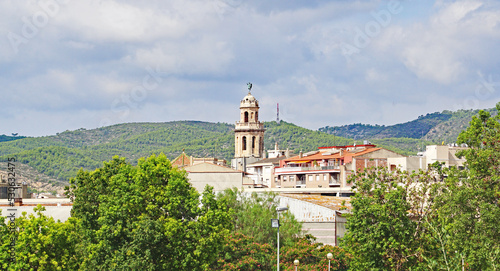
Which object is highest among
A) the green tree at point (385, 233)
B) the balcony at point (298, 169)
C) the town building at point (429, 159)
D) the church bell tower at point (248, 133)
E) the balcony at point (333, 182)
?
the church bell tower at point (248, 133)

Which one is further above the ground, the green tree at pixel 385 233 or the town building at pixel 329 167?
the town building at pixel 329 167

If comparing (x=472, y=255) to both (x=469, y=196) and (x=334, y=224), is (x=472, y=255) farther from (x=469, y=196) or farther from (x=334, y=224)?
(x=334, y=224)

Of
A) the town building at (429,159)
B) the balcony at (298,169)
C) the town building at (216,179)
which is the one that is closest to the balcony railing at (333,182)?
the balcony at (298,169)

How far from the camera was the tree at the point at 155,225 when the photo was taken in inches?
1500

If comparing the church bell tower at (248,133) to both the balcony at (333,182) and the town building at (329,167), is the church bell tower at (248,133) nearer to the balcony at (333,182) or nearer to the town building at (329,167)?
Answer: the town building at (329,167)

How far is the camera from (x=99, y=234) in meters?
39.5

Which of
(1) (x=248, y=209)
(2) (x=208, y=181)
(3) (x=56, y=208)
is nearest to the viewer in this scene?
(1) (x=248, y=209)

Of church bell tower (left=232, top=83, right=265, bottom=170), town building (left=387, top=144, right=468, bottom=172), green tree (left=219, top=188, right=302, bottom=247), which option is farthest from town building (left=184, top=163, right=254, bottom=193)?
church bell tower (left=232, top=83, right=265, bottom=170)

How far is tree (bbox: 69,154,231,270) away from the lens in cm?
3810

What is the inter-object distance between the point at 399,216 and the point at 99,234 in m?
15.0

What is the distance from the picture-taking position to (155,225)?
38.1m

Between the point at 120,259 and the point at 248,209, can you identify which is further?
the point at 248,209

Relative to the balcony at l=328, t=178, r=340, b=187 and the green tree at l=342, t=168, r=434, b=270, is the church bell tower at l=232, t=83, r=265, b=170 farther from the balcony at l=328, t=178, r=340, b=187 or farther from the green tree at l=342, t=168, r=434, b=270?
the green tree at l=342, t=168, r=434, b=270

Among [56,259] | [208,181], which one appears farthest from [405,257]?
[208,181]
